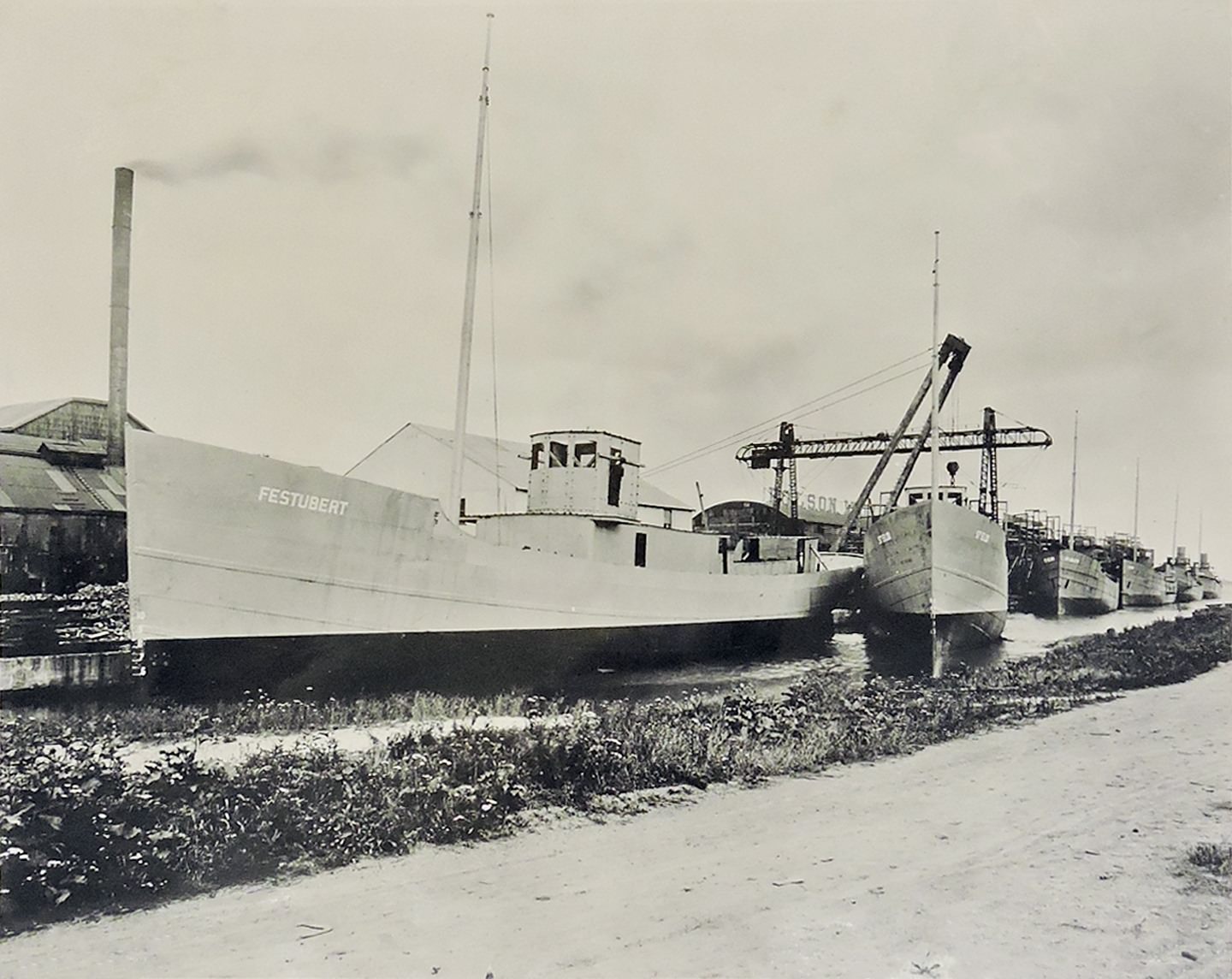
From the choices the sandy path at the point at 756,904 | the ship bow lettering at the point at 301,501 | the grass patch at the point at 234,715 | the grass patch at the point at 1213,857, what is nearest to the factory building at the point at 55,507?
the grass patch at the point at 234,715

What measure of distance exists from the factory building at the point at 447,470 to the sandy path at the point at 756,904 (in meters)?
19.1

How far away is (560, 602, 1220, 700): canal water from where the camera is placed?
14008mm

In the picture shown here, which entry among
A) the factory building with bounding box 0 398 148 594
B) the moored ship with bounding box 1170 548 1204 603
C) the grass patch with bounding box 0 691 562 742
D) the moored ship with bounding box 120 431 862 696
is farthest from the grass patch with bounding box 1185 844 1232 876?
the moored ship with bounding box 1170 548 1204 603

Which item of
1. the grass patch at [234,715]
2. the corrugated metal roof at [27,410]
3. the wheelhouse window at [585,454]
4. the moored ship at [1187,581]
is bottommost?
the moored ship at [1187,581]

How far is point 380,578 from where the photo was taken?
1113 cm

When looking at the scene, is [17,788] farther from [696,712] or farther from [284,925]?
[696,712]

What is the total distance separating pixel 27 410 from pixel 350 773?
20.1 m

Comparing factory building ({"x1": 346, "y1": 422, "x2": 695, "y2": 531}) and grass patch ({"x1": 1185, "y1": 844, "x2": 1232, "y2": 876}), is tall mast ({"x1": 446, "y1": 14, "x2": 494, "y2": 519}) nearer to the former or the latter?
grass patch ({"x1": 1185, "y1": 844, "x2": 1232, "y2": 876})

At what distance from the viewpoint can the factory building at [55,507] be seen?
17344 mm

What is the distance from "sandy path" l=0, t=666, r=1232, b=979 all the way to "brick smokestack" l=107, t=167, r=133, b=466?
246 inches

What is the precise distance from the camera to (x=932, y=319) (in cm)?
1752

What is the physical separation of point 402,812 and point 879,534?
16497 mm

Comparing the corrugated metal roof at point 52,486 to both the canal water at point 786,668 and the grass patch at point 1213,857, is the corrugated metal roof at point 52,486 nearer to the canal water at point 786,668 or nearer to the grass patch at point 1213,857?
the canal water at point 786,668

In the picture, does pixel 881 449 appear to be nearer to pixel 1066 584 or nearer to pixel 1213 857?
pixel 1066 584
